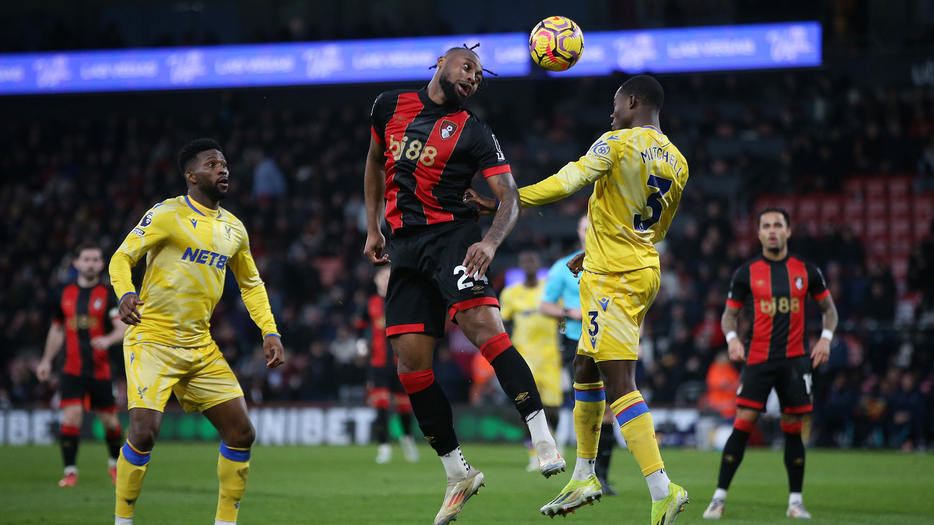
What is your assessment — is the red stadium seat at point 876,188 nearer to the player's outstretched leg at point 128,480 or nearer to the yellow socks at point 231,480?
the yellow socks at point 231,480

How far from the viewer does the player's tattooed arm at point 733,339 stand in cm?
817

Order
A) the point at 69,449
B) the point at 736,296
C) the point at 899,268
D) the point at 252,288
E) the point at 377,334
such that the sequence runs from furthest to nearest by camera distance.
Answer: the point at 899,268 < the point at 377,334 < the point at 69,449 < the point at 736,296 < the point at 252,288

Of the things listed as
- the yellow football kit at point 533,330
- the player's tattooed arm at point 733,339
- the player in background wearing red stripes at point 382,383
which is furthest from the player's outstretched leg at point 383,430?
→ the player's tattooed arm at point 733,339

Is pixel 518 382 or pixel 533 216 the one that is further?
pixel 533 216

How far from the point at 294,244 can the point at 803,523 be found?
701 inches

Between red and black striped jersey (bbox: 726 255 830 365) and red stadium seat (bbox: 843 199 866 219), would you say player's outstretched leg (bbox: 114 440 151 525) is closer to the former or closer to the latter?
red and black striped jersey (bbox: 726 255 830 365)

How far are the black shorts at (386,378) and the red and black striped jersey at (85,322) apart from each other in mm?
4259

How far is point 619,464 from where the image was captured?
1308cm

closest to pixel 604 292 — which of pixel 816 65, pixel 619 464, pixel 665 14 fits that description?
pixel 619 464

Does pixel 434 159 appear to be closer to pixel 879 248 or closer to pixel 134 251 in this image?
pixel 134 251

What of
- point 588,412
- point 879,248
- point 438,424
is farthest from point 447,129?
point 879,248

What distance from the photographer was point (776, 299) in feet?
28.1

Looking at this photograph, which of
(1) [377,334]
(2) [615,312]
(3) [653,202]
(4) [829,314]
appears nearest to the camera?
(2) [615,312]

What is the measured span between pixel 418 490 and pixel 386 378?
5.02 meters
